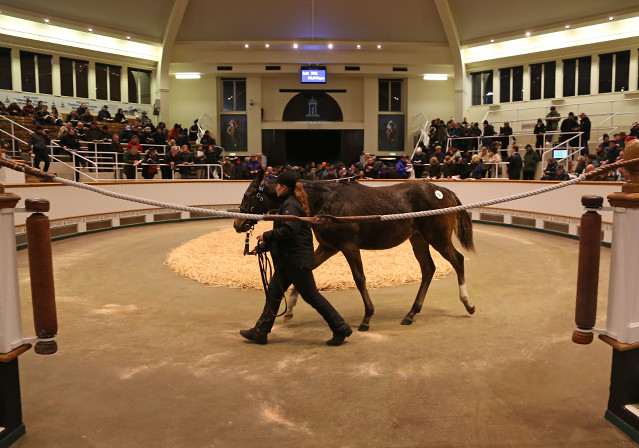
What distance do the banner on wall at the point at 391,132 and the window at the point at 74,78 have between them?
677 inches

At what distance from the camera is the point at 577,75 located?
1056 inches

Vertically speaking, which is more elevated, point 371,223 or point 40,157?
point 40,157

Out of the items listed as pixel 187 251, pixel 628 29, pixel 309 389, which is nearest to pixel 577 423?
pixel 309 389

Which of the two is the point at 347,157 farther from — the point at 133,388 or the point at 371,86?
the point at 133,388

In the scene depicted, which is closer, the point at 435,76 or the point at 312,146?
the point at 435,76

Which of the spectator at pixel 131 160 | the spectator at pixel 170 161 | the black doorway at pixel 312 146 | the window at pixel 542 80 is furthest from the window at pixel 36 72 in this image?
the window at pixel 542 80

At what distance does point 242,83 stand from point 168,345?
2890 cm

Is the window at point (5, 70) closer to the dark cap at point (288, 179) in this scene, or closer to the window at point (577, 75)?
the dark cap at point (288, 179)

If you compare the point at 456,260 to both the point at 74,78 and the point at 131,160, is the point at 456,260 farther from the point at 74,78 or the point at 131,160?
the point at 74,78

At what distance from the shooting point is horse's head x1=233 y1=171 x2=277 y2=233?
20.2 ft

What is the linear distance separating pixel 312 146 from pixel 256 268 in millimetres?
25386

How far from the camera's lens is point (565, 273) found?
29.7 feet

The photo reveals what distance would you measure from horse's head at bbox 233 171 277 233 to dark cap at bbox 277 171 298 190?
2.44 feet

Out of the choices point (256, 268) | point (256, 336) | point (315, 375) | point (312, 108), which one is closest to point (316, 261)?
point (256, 336)
